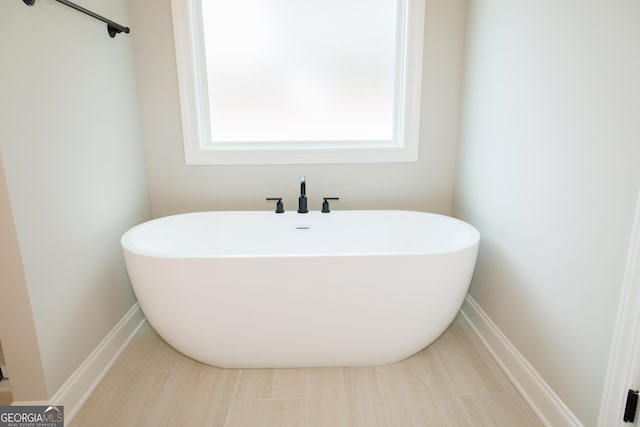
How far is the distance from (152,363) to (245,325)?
2.04 ft

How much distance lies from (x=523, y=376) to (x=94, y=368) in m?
1.93

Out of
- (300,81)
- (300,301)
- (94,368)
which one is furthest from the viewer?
(300,81)

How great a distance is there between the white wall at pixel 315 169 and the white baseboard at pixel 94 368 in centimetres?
75

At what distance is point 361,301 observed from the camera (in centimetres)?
159

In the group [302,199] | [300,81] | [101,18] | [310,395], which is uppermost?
[101,18]

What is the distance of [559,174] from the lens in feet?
4.60

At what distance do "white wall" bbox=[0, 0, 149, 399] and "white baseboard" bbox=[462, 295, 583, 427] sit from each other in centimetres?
194

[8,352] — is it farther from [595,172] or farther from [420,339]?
[595,172]

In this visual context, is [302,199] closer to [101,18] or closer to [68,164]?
[68,164]

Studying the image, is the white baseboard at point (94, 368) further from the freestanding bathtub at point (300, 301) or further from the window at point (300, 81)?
the window at point (300, 81)

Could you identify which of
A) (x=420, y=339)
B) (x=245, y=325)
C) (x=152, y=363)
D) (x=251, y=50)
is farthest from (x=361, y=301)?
(x=251, y=50)

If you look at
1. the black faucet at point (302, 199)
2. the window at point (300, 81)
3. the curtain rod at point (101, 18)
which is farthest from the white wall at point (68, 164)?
the black faucet at point (302, 199)

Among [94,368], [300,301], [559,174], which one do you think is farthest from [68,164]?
[559,174]

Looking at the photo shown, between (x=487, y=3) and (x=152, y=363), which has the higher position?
(x=487, y=3)
